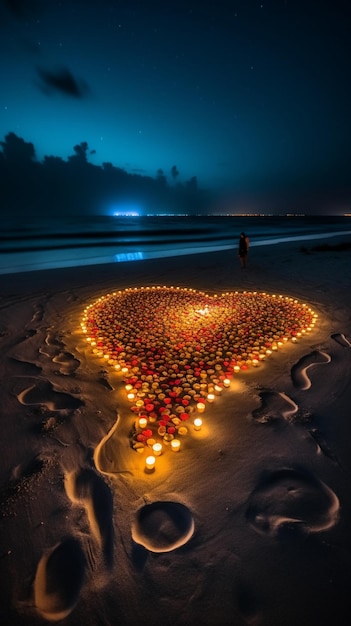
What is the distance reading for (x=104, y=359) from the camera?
5.53 m

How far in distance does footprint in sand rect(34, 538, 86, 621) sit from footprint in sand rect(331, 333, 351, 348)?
5670mm

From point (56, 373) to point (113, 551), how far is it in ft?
10.4

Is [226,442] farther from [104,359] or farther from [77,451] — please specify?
[104,359]

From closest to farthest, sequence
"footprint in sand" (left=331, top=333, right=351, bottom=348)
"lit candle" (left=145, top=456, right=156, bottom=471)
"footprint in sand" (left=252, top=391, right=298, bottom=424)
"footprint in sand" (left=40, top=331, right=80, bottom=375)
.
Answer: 1. "lit candle" (left=145, top=456, right=156, bottom=471)
2. "footprint in sand" (left=252, top=391, right=298, bottom=424)
3. "footprint in sand" (left=40, top=331, right=80, bottom=375)
4. "footprint in sand" (left=331, top=333, right=351, bottom=348)

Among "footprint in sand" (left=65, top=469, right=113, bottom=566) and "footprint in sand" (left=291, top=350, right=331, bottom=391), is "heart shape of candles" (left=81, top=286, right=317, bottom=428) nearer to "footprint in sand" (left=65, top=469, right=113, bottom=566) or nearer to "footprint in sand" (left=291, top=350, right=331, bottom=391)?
"footprint in sand" (left=291, top=350, right=331, bottom=391)

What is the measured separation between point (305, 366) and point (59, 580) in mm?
4507

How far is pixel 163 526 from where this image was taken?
258cm

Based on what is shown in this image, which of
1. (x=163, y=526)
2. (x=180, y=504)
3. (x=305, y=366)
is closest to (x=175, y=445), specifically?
(x=180, y=504)

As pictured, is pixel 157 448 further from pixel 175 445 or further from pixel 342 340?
pixel 342 340

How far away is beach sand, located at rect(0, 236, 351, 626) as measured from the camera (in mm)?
2094

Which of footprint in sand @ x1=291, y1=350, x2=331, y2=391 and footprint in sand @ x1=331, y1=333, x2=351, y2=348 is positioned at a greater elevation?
footprint in sand @ x1=331, y1=333, x2=351, y2=348

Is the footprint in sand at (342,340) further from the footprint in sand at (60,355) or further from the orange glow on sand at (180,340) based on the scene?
the footprint in sand at (60,355)

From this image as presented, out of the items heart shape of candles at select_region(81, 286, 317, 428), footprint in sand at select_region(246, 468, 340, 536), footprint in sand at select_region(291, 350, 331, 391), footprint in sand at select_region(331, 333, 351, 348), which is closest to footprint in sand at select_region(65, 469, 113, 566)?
Result: heart shape of candles at select_region(81, 286, 317, 428)

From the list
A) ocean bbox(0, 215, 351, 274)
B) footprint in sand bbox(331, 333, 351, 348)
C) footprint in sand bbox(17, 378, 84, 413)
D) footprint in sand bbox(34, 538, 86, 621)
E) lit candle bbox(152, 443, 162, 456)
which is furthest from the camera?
ocean bbox(0, 215, 351, 274)
